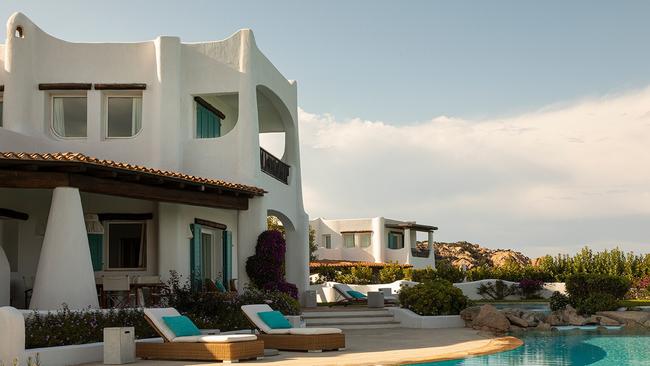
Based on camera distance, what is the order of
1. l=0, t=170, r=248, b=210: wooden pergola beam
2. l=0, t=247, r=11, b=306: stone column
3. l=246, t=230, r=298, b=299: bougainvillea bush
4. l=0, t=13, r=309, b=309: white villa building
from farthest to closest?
l=246, t=230, r=298, b=299: bougainvillea bush → l=0, t=13, r=309, b=309: white villa building → l=0, t=247, r=11, b=306: stone column → l=0, t=170, r=248, b=210: wooden pergola beam

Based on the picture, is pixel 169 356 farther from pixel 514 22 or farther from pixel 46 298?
pixel 514 22

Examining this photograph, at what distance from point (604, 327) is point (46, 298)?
1596 centimetres

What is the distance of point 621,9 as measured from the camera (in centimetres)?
2428

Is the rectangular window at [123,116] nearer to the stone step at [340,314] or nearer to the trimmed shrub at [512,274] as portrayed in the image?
the stone step at [340,314]

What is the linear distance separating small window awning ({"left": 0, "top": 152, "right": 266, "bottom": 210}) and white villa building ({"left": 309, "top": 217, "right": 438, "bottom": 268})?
42017 mm

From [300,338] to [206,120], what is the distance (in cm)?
1148

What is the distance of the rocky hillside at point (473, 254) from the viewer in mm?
82125

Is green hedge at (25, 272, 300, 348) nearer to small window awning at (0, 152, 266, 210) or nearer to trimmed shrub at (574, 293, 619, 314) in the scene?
small window awning at (0, 152, 266, 210)

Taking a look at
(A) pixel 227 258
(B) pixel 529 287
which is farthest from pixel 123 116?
(B) pixel 529 287

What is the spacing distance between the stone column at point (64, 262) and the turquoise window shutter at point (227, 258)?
27.8ft

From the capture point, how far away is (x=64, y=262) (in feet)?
55.7

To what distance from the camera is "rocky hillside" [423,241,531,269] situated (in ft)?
269

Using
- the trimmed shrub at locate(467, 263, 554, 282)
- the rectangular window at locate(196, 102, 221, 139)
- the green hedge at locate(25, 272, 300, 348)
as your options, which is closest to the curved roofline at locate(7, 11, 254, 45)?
the rectangular window at locate(196, 102, 221, 139)

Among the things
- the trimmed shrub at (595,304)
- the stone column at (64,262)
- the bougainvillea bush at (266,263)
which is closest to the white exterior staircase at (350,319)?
the bougainvillea bush at (266,263)
